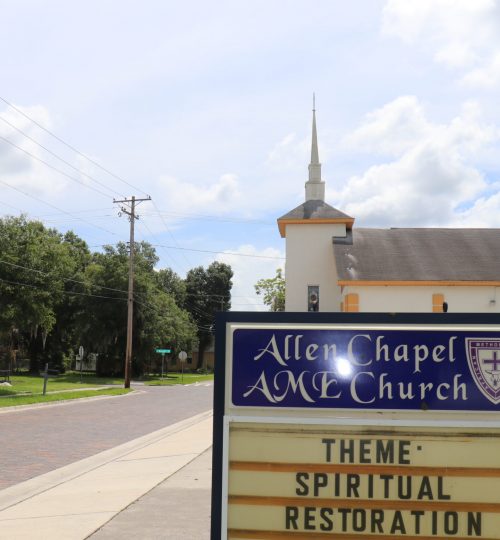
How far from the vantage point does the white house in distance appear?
102 ft

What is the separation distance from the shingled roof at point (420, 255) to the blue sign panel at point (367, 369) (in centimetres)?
2753

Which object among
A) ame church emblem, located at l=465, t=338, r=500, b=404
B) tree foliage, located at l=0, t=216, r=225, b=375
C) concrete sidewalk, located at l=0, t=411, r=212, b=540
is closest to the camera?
ame church emblem, located at l=465, t=338, r=500, b=404

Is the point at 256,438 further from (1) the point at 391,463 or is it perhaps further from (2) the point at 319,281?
(2) the point at 319,281

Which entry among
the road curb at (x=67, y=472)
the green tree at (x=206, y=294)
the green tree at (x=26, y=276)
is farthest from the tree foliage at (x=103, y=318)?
the road curb at (x=67, y=472)

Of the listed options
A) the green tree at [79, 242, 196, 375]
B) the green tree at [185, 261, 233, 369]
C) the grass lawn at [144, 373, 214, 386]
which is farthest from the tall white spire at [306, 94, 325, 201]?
the green tree at [185, 261, 233, 369]

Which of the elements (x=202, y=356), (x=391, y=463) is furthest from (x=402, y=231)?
(x=202, y=356)

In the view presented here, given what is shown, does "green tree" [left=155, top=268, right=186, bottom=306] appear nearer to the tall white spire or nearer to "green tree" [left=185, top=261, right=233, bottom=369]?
"green tree" [left=185, top=261, right=233, bottom=369]

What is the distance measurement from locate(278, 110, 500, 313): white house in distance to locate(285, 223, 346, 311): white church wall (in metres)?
0.05

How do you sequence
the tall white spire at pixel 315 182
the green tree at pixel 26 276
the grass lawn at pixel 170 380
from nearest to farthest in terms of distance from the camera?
the green tree at pixel 26 276, the tall white spire at pixel 315 182, the grass lawn at pixel 170 380

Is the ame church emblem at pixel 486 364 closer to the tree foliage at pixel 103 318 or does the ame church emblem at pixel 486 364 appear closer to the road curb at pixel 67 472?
the road curb at pixel 67 472

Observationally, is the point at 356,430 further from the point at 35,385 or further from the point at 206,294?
the point at 206,294

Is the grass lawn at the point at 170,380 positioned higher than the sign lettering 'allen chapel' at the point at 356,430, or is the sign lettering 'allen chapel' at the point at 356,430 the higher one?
the sign lettering 'allen chapel' at the point at 356,430

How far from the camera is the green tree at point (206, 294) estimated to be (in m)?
104

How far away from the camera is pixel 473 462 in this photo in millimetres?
4055
